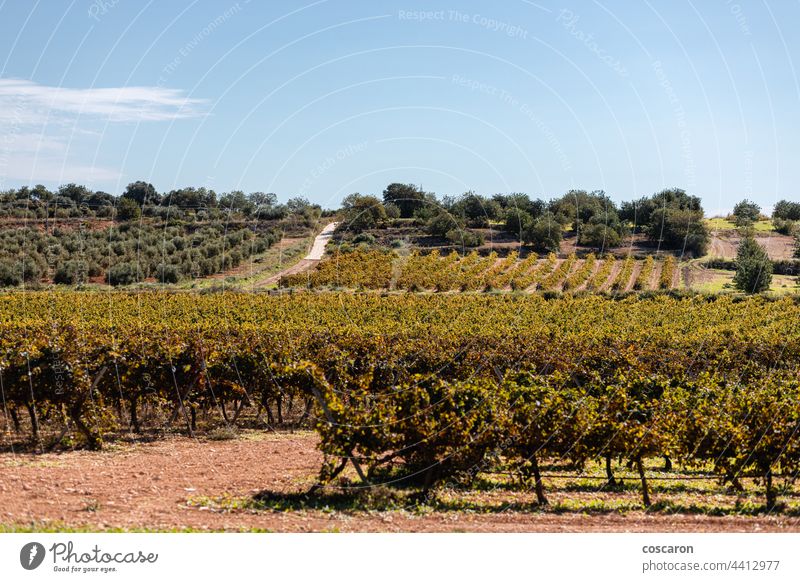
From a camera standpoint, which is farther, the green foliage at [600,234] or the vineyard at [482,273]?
the green foliage at [600,234]

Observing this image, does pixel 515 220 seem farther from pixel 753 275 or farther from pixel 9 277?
pixel 9 277

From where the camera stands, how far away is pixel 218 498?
16.4m

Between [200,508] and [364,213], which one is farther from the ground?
[364,213]

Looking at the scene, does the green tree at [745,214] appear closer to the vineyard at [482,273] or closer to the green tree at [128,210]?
the vineyard at [482,273]

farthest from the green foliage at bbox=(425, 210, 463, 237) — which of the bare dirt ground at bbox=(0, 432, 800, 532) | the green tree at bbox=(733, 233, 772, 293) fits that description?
the bare dirt ground at bbox=(0, 432, 800, 532)

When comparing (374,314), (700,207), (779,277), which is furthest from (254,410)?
(700,207)

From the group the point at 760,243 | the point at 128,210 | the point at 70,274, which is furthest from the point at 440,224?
the point at 128,210

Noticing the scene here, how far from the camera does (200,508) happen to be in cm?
1555

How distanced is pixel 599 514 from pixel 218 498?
8.29 meters

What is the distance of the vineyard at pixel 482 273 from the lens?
74062 mm
